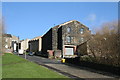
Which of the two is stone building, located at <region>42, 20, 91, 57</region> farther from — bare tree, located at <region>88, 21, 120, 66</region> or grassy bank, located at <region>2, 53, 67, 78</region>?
grassy bank, located at <region>2, 53, 67, 78</region>

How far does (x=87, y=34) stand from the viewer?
3036cm

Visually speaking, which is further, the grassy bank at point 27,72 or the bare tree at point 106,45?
the bare tree at point 106,45

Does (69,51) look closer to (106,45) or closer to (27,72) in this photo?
(106,45)

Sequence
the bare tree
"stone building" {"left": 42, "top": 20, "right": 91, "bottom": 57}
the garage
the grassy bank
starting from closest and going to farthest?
the grassy bank
the bare tree
"stone building" {"left": 42, "top": 20, "right": 91, "bottom": 57}
the garage

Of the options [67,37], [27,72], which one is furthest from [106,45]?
[67,37]

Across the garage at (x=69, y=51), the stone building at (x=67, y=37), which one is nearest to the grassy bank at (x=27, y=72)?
the stone building at (x=67, y=37)

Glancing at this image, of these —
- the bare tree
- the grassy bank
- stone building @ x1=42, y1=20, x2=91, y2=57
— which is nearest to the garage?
stone building @ x1=42, y1=20, x2=91, y2=57

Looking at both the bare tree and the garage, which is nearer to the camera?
the bare tree

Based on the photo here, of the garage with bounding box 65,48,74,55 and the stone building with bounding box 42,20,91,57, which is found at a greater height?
the stone building with bounding box 42,20,91,57

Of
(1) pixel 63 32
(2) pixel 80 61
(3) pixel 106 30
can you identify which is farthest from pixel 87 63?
(1) pixel 63 32

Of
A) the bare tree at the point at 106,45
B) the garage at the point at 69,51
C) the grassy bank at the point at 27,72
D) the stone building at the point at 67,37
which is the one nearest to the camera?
the grassy bank at the point at 27,72

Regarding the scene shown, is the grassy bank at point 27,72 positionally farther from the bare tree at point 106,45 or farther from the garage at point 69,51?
the garage at point 69,51

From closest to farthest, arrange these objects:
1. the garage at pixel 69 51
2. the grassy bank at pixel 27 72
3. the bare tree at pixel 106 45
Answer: the grassy bank at pixel 27 72 → the bare tree at pixel 106 45 → the garage at pixel 69 51

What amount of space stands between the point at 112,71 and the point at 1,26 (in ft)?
116
